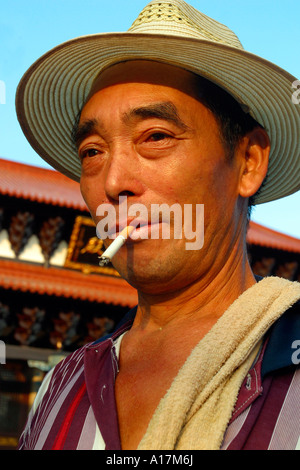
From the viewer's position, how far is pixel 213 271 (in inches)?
75.6

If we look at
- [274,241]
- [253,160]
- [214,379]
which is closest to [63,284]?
[274,241]

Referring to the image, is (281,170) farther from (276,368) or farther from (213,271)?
(276,368)

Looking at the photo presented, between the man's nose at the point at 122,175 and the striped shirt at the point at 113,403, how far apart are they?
0.58 metres

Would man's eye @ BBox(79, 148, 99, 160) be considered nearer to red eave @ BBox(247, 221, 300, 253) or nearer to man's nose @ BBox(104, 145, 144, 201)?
man's nose @ BBox(104, 145, 144, 201)

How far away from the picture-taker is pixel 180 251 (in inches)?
71.3

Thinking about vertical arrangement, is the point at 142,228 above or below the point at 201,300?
above

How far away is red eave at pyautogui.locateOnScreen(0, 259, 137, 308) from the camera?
36.6ft

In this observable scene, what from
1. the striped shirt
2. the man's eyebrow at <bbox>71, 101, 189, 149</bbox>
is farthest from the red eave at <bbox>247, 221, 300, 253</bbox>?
the man's eyebrow at <bbox>71, 101, 189, 149</bbox>

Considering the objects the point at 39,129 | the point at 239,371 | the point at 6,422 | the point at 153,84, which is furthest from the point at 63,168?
the point at 6,422

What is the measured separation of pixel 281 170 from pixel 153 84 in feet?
2.40

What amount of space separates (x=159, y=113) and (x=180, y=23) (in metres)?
0.39

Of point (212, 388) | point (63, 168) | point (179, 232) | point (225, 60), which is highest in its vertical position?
point (225, 60)

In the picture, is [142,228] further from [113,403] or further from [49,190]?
[49,190]

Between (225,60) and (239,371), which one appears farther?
(225,60)
